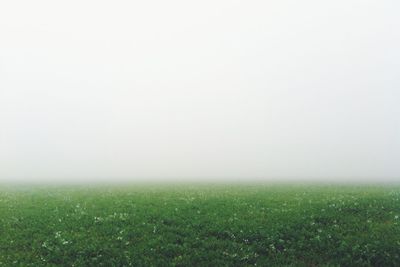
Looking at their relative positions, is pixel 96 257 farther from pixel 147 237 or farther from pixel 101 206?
pixel 101 206

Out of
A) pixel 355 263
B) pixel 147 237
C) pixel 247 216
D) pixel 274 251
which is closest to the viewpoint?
pixel 355 263

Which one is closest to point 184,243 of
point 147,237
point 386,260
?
point 147,237

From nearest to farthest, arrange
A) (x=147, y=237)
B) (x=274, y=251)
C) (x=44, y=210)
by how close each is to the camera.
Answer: (x=274, y=251) → (x=147, y=237) → (x=44, y=210)

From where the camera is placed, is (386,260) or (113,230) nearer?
(386,260)

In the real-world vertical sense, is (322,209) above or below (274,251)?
above

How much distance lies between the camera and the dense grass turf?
1606cm

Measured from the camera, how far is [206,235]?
1856 centimetres

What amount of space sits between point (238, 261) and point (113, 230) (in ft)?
21.5

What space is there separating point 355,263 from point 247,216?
673 centimetres

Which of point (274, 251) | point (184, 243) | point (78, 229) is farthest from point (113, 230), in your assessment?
point (274, 251)

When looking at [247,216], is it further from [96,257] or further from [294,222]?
[96,257]

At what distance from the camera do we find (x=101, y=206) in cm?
2528

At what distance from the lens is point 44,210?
960 inches

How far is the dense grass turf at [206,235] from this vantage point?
16.1 meters
